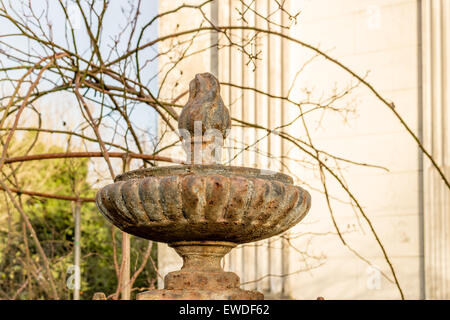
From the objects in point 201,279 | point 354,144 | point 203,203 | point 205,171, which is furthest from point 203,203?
point 354,144

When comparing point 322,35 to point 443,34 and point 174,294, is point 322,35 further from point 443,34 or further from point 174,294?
point 174,294

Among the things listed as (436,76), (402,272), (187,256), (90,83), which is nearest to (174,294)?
(187,256)

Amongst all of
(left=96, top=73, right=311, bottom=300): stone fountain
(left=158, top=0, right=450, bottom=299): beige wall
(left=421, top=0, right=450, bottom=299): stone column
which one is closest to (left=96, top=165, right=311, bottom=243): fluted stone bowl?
(left=96, top=73, right=311, bottom=300): stone fountain

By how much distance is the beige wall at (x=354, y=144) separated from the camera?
15.5 feet

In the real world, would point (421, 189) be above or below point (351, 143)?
below

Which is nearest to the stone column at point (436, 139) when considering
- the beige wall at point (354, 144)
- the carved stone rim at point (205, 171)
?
the beige wall at point (354, 144)

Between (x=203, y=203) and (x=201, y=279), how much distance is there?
0.40 meters

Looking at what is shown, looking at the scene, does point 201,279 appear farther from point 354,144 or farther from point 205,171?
point 354,144

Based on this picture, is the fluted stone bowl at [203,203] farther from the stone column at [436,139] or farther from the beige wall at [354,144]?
the stone column at [436,139]

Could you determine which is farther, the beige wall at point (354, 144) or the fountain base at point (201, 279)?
the beige wall at point (354, 144)

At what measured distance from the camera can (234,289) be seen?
2.65 m

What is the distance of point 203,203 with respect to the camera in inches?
94.0

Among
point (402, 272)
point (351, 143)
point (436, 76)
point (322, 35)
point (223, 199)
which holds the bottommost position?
point (402, 272)

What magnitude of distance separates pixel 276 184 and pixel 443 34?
2.66m
